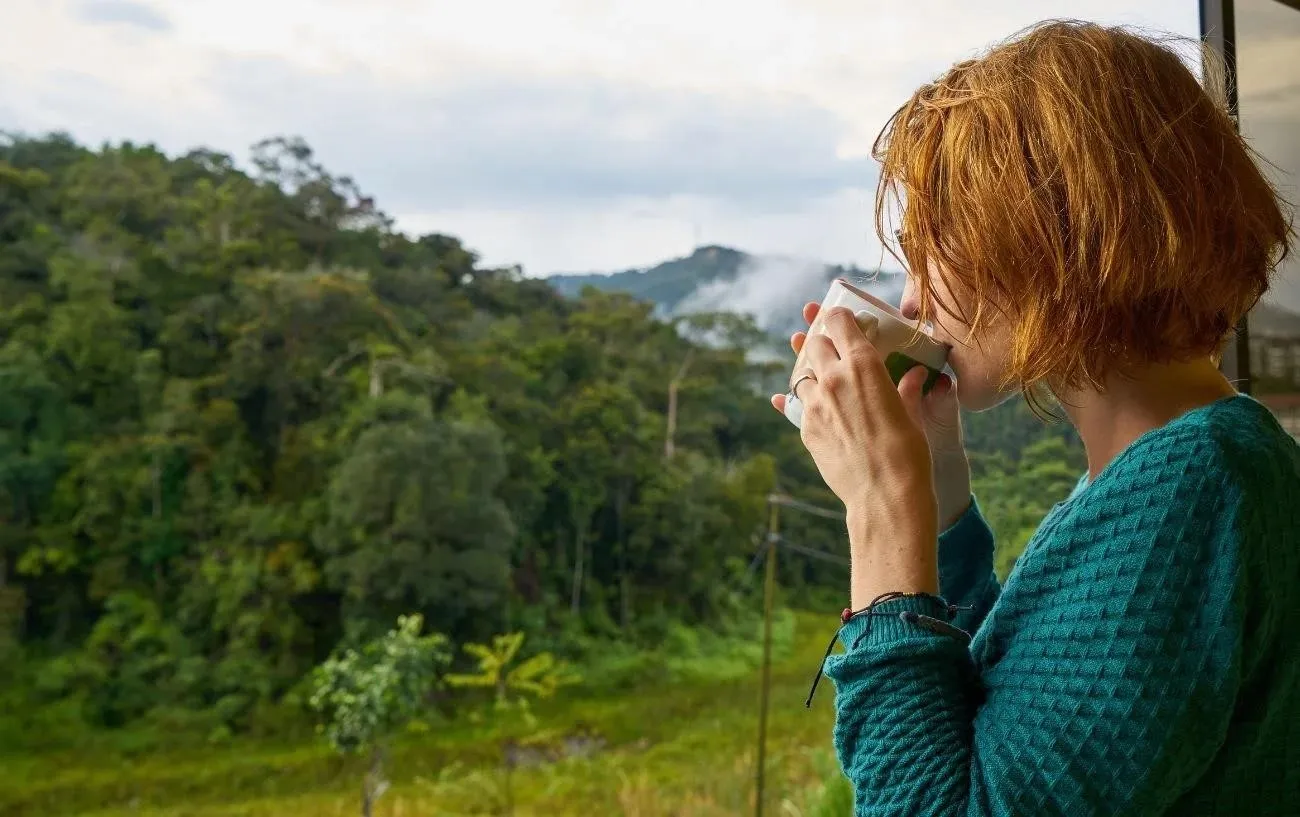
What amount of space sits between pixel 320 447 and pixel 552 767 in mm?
979

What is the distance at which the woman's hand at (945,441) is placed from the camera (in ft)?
2.16

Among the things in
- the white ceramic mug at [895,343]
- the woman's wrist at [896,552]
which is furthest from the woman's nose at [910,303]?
the woman's wrist at [896,552]

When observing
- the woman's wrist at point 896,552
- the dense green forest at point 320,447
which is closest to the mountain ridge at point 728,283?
the dense green forest at point 320,447

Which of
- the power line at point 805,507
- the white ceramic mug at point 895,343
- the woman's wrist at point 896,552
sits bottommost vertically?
the power line at point 805,507

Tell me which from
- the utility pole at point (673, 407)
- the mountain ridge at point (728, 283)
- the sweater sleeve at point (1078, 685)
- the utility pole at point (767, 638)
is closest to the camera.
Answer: the sweater sleeve at point (1078, 685)

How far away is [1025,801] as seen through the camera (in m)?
0.46

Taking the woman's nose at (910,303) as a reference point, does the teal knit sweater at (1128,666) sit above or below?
below

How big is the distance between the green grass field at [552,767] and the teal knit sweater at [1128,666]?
1.87 meters

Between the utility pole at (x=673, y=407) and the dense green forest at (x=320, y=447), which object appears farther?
the utility pole at (x=673, y=407)

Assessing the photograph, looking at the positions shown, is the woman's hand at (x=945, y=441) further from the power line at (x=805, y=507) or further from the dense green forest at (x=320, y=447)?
the power line at (x=805, y=507)

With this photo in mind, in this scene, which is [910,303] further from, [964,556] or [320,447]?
[320,447]

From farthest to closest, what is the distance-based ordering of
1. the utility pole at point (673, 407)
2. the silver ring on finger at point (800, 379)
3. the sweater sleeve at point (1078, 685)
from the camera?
1. the utility pole at point (673, 407)
2. the silver ring on finger at point (800, 379)
3. the sweater sleeve at point (1078, 685)

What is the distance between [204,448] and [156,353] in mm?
237

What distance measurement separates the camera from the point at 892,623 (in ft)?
1.69
